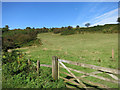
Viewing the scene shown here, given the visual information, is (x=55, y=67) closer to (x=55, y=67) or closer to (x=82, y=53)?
(x=55, y=67)

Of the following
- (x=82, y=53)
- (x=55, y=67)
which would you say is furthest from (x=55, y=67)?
(x=82, y=53)

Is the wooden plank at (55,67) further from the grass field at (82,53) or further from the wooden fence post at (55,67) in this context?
the grass field at (82,53)

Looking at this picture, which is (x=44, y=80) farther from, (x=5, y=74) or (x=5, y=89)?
(x=5, y=74)

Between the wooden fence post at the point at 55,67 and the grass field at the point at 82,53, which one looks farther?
the grass field at the point at 82,53

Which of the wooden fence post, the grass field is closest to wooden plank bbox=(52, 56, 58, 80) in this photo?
the wooden fence post

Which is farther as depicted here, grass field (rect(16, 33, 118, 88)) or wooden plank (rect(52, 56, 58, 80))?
grass field (rect(16, 33, 118, 88))

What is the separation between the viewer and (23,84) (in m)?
4.57

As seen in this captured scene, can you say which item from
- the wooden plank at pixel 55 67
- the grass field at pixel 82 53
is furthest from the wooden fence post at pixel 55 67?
the grass field at pixel 82 53

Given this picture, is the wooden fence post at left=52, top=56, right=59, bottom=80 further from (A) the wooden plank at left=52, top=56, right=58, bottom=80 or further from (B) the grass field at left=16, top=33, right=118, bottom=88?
(B) the grass field at left=16, top=33, right=118, bottom=88

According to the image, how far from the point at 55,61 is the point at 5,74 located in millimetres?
3860

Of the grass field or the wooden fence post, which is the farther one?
the grass field

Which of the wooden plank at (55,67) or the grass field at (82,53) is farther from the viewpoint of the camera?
the grass field at (82,53)

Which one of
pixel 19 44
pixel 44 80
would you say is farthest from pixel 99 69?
pixel 19 44

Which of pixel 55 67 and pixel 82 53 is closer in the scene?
pixel 55 67
